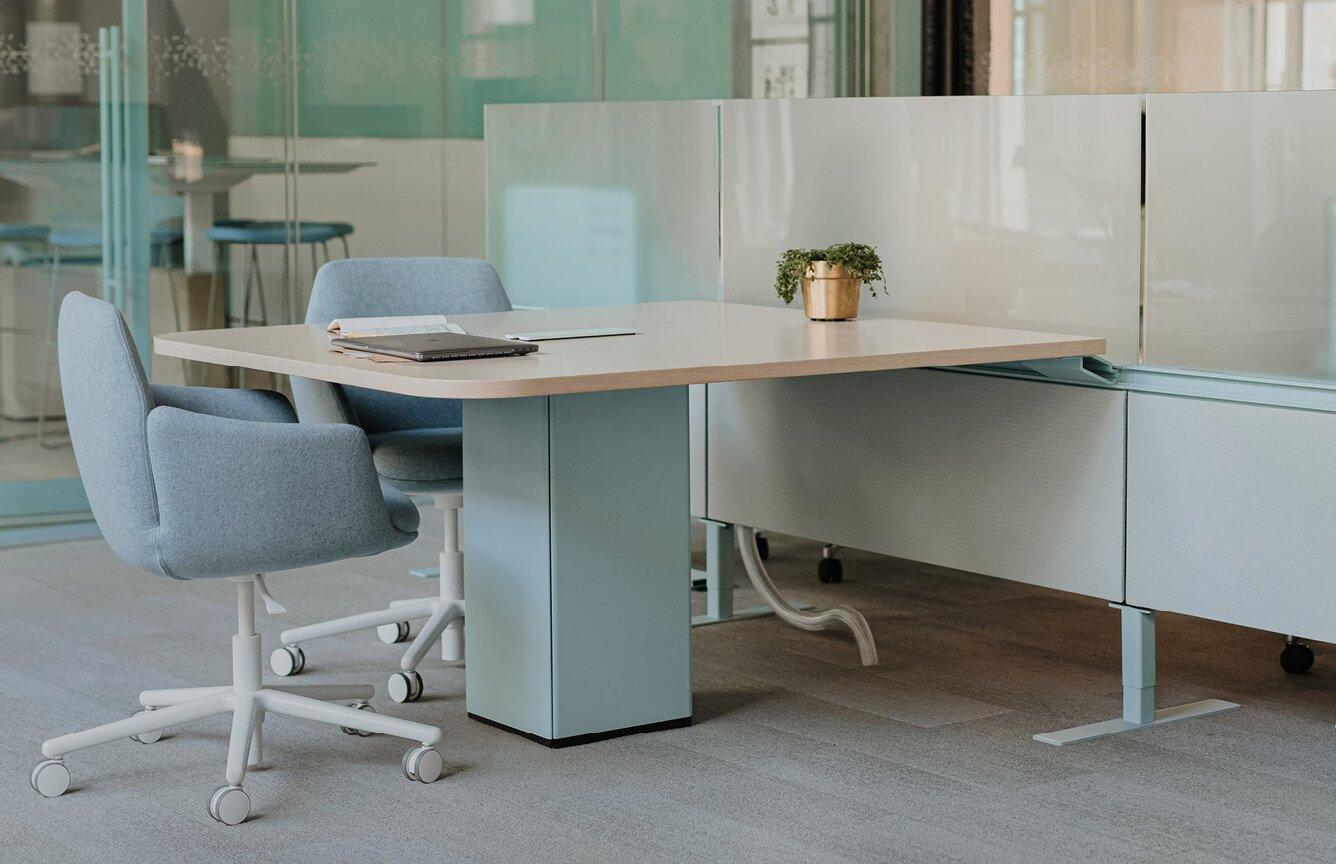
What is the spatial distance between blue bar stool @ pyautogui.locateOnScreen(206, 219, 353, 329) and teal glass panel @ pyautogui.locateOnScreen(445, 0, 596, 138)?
60cm

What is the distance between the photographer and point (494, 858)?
2898mm

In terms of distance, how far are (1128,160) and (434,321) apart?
1.44 metres

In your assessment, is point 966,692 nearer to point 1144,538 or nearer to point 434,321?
point 1144,538

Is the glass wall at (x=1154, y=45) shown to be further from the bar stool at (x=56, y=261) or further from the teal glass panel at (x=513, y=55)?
the bar stool at (x=56, y=261)

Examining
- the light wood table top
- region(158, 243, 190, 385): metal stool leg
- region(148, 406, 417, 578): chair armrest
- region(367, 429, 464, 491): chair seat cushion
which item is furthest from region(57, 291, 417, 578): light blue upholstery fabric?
region(158, 243, 190, 385): metal stool leg

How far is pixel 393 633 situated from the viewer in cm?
439

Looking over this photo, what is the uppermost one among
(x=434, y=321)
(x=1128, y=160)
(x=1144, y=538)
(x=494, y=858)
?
(x=1128, y=160)

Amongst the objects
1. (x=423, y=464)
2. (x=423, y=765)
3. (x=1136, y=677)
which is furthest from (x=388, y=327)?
(x=1136, y=677)

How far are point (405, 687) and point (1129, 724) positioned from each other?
1.49 m

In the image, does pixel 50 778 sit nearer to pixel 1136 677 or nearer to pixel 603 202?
pixel 1136 677

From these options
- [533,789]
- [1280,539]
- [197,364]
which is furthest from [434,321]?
[197,364]

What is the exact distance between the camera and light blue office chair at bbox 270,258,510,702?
4020 millimetres

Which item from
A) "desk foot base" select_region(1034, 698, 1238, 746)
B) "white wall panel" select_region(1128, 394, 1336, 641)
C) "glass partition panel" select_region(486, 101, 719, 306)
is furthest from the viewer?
"glass partition panel" select_region(486, 101, 719, 306)

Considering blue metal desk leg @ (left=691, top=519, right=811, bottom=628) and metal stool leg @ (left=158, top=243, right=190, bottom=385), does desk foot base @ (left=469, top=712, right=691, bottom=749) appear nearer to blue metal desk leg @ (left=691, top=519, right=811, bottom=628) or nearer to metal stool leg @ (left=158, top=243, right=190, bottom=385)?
blue metal desk leg @ (left=691, top=519, right=811, bottom=628)
